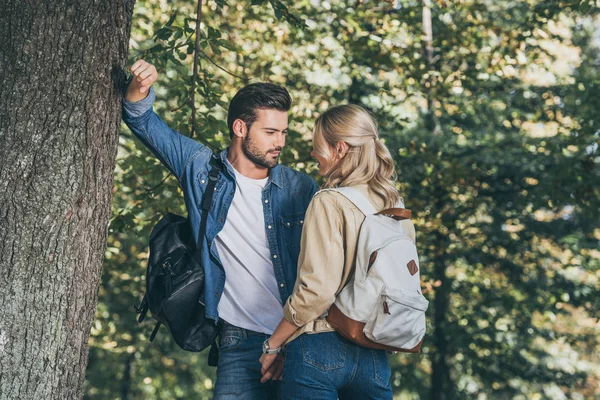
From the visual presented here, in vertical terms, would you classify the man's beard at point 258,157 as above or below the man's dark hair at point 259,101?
below

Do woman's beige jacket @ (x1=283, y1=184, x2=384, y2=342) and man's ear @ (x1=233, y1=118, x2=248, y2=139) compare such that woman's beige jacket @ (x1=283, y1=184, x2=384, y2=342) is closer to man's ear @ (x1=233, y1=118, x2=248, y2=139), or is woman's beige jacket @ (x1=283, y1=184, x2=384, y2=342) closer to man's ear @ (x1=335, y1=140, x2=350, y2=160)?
man's ear @ (x1=335, y1=140, x2=350, y2=160)

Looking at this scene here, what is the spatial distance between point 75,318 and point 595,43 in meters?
12.0

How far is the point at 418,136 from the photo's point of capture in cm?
770

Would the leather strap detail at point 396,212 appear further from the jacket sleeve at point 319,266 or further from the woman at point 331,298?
the jacket sleeve at point 319,266

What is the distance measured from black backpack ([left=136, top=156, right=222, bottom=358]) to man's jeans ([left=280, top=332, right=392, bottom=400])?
0.55 metres

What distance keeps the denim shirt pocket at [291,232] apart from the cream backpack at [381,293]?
1.91 feet

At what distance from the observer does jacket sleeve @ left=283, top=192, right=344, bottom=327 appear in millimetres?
2652

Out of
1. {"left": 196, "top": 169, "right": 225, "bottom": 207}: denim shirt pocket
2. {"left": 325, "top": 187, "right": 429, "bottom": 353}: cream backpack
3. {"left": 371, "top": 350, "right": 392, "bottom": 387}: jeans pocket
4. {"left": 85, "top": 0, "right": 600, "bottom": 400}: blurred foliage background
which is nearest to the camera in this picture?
{"left": 325, "top": 187, "right": 429, "bottom": 353}: cream backpack

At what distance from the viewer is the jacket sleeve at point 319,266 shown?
2.65 meters

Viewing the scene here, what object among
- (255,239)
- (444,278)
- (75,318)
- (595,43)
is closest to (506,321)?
(444,278)

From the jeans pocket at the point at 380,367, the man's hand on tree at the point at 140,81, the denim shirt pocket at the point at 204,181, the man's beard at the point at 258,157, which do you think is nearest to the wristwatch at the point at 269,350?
the jeans pocket at the point at 380,367

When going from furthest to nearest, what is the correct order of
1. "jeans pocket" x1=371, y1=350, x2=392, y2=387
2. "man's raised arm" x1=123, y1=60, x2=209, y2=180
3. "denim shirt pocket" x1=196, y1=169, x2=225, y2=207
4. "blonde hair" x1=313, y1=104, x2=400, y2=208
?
"denim shirt pocket" x1=196, y1=169, x2=225, y2=207 → "man's raised arm" x1=123, y1=60, x2=209, y2=180 → "blonde hair" x1=313, y1=104, x2=400, y2=208 → "jeans pocket" x1=371, y1=350, x2=392, y2=387

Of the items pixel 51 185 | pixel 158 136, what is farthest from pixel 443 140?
pixel 51 185

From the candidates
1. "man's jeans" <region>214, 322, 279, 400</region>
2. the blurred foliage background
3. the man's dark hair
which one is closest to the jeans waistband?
"man's jeans" <region>214, 322, 279, 400</region>
